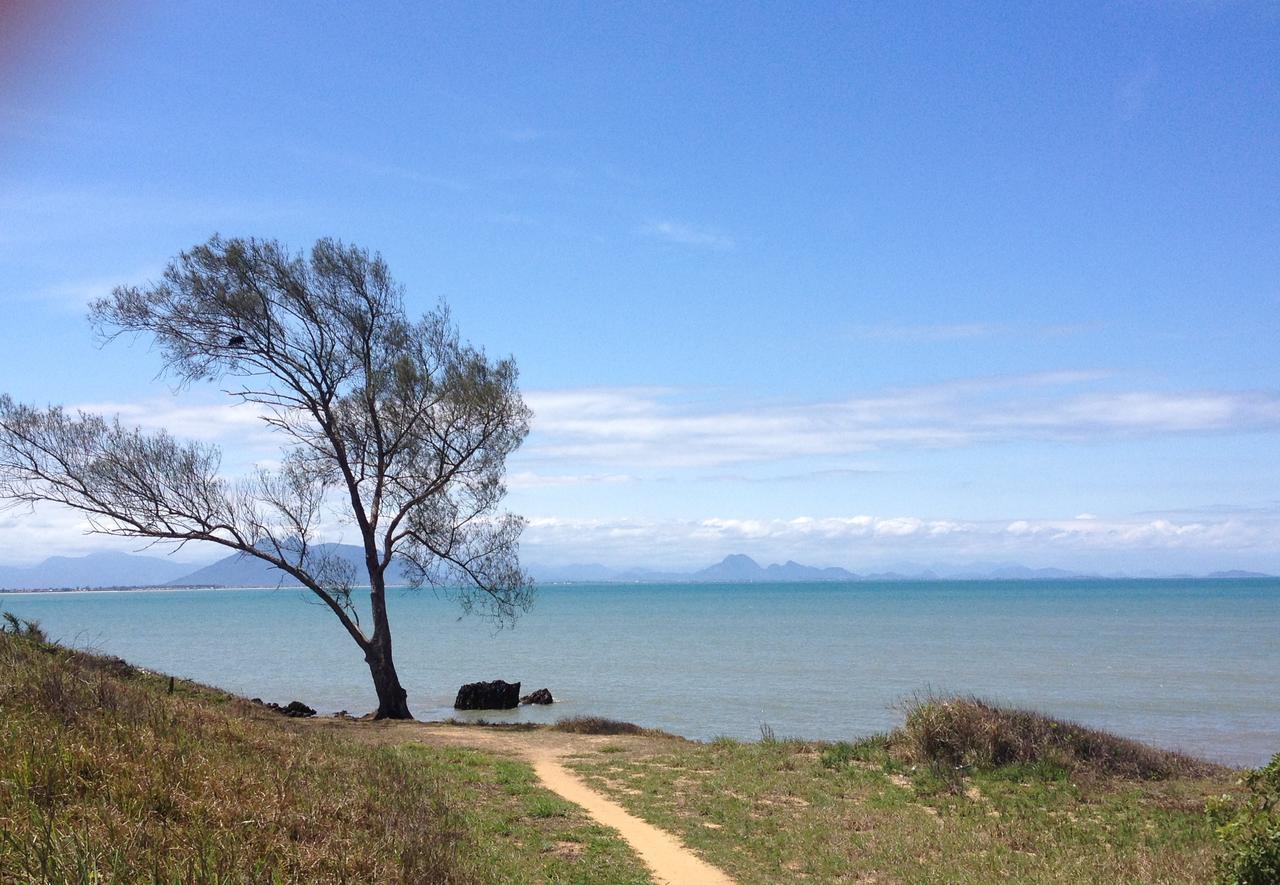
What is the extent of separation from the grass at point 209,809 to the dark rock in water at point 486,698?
23.5 meters

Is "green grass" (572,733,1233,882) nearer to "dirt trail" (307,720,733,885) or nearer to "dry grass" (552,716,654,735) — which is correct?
"dirt trail" (307,720,733,885)

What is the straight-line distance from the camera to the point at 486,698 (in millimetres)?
35969

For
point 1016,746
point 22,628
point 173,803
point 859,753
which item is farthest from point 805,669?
point 173,803

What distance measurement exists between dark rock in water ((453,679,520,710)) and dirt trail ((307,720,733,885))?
395 inches

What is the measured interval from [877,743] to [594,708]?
18.8 meters

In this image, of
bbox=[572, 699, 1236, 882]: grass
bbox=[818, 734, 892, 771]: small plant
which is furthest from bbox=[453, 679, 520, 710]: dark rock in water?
bbox=[818, 734, 892, 771]: small plant

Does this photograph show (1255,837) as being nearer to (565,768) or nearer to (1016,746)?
(1016,746)

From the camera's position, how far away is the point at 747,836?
42.6 feet

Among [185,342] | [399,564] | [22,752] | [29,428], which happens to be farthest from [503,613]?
[22,752]

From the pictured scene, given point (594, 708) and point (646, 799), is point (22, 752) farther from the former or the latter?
point (594, 708)

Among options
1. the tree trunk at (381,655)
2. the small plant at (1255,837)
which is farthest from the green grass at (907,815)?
the tree trunk at (381,655)

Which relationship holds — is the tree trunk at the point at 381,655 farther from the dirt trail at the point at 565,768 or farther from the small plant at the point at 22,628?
the small plant at the point at 22,628

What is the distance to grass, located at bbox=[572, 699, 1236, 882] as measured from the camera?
1159 cm

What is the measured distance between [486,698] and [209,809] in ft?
97.7
